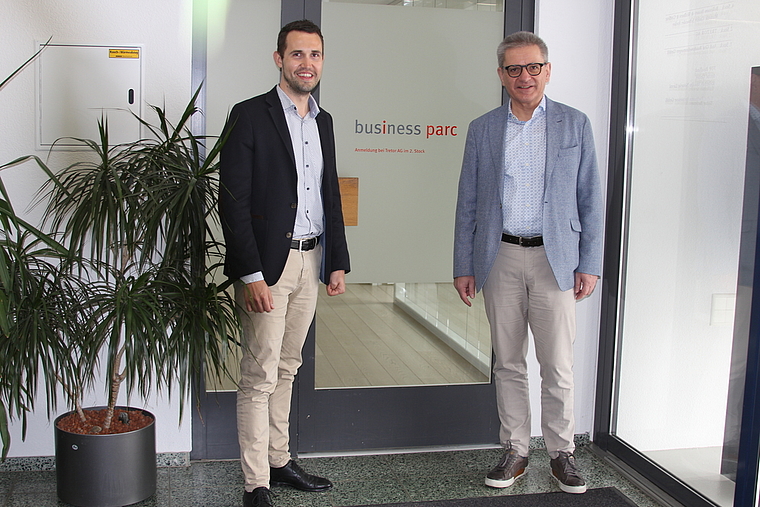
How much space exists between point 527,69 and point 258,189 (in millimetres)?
1121

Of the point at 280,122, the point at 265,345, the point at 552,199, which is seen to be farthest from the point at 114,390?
the point at 552,199

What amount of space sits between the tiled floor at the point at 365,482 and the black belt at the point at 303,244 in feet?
3.33

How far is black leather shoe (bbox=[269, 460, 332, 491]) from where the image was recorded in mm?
2961

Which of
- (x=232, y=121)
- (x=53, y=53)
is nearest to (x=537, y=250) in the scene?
(x=232, y=121)

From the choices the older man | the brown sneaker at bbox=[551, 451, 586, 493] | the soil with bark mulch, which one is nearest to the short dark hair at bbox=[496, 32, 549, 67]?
the older man

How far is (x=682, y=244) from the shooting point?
9.55 feet

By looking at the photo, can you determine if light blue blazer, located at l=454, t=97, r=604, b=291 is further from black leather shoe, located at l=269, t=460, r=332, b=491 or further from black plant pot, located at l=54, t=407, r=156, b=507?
black plant pot, located at l=54, t=407, r=156, b=507

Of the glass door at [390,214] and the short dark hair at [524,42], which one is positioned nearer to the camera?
the short dark hair at [524,42]

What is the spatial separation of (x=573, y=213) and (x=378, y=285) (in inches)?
37.8

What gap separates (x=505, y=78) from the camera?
2859mm

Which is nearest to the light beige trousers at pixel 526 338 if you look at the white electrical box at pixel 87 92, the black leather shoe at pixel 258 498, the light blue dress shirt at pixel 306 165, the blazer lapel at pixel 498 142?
the blazer lapel at pixel 498 142

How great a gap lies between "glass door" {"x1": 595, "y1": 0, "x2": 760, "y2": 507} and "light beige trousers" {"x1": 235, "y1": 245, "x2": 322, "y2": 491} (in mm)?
1457

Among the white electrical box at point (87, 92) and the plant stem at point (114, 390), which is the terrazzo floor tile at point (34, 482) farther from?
the white electrical box at point (87, 92)

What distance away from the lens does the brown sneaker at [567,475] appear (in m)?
2.97
